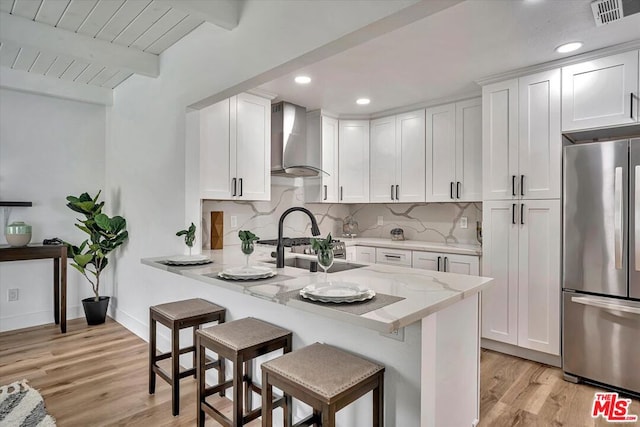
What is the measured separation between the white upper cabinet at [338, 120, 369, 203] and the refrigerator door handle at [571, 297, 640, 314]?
2.34 m

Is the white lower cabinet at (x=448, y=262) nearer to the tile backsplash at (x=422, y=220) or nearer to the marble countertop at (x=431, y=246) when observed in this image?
the marble countertop at (x=431, y=246)

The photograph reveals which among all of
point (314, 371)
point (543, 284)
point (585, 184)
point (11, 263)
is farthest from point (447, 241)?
point (11, 263)

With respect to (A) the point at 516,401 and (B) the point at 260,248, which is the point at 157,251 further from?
(A) the point at 516,401

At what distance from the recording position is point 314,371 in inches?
55.5

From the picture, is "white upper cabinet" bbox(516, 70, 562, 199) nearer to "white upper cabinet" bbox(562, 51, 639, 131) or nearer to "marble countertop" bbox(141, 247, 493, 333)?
"white upper cabinet" bbox(562, 51, 639, 131)

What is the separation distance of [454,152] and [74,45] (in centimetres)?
339

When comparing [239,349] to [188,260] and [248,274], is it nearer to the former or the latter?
A: [248,274]

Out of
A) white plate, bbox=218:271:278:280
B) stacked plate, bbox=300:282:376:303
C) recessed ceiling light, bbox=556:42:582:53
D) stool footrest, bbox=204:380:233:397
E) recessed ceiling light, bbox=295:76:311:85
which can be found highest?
recessed ceiling light, bbox=295:76:311:85

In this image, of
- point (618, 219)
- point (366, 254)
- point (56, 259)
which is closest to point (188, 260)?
point (366, 254)

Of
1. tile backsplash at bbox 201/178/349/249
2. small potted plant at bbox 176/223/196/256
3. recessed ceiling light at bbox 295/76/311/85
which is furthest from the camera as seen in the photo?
tile backsplash at bbox 201/178/349/249

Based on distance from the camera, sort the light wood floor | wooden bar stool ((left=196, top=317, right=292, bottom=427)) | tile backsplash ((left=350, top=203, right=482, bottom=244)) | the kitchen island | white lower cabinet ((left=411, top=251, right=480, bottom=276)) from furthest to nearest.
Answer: tile backsplash ((left=350, top=203, right=482, bottom=244)), white lower cabinet ((left=411, top=251, right=480, bottom=276)), the light wood floor, wooden bar stool ((left=196, top=317, right=292, bottom=427)), the kitchen island

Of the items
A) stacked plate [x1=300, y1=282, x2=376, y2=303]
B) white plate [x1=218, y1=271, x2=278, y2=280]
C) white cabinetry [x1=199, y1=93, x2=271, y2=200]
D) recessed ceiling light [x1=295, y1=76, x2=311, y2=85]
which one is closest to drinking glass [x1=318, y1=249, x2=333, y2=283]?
stacked plate [x1=300, y1=282, x2=376, y2=303]

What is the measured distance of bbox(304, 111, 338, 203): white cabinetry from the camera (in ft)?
13.5

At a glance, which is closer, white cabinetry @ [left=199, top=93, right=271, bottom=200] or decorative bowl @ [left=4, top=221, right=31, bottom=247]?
white cabinetry @ [left=199, top=93, right=271, bottom=200]
